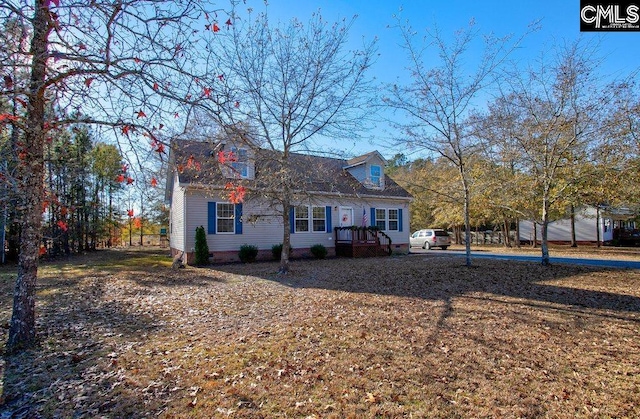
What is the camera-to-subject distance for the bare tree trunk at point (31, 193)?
3854 millimetres

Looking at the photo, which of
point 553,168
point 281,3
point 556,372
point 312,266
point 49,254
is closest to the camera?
point 556,372

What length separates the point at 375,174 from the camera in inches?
714

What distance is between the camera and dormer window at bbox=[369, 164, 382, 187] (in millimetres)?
17825

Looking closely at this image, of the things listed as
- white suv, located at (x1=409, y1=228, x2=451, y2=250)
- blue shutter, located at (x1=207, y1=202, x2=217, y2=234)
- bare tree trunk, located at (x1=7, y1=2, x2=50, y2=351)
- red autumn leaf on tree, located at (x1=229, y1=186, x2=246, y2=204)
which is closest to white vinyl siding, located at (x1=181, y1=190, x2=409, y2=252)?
blue shutter, located at (x1=207, y1=202, x2=217, y2=234)

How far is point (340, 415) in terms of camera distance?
2877 mm

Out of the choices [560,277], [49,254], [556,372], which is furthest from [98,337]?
[49,254]

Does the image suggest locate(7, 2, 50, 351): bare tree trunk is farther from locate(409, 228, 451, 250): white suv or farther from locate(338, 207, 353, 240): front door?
locate(409, 228, 451, 250): white suv

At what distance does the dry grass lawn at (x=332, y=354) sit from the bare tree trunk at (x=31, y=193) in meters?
0.38

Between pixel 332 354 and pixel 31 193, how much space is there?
13.4ft

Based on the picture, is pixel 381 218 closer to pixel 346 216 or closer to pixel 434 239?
pixel 346 216

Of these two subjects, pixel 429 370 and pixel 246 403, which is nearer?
pixel 246 403

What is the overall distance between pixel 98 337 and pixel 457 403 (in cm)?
486

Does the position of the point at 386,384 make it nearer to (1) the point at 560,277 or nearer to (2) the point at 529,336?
(2) the point at 529,336

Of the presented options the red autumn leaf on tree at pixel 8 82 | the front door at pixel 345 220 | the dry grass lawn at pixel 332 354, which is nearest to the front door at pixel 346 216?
the front door at pixel 345 220
